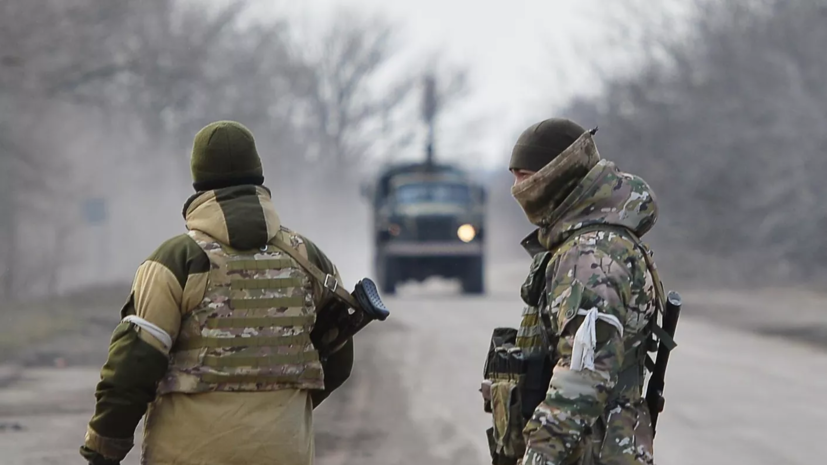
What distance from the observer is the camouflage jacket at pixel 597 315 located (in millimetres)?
3268

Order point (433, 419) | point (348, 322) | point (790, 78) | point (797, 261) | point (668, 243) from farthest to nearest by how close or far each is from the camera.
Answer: point (668, 243) < point (797, 261) < point (790, 78) < point (433, 419) < point (348, 322)

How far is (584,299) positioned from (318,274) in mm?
962

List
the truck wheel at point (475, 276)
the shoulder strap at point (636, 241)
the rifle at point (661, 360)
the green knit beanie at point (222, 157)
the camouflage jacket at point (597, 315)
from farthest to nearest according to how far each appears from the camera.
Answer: the truck wheel at point (475, 276), the green knit beanie at point (222, 157), the rifle at point (661, 360), the shoulder strap at point (636, 241), the camouflage jacket at point (597, 315)

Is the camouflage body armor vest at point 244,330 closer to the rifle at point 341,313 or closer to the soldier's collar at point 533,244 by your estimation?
the rifle at point 341,313

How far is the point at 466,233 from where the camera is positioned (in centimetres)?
2380

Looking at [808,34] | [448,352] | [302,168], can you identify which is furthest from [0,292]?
[302,168]

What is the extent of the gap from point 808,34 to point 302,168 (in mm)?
49921

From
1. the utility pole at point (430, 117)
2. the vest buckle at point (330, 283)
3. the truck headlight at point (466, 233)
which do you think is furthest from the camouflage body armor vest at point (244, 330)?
the utility pole at point (430, 117)

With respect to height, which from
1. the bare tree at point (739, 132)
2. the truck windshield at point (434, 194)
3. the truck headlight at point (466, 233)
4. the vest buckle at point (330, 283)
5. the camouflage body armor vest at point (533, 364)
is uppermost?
the bare tree at point (739, 132)

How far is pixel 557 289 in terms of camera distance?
3.38 metres

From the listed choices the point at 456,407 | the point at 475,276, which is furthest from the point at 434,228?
the point at 456,407

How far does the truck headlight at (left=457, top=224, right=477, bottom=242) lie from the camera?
77.8ft

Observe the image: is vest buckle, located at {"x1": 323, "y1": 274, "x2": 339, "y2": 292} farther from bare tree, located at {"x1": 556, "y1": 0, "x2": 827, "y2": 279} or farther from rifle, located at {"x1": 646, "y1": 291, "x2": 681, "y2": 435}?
bare tree, located at {"x1": 556, "y1": 0, "x2": 827, "y2": 279}

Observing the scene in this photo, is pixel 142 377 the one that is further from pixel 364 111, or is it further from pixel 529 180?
pixel 364 111
